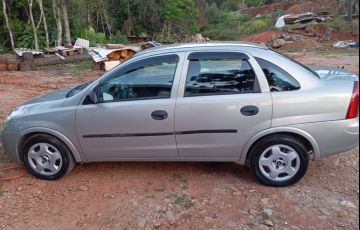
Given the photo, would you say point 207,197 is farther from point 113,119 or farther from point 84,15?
point 84,15

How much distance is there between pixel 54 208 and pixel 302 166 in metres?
2.61

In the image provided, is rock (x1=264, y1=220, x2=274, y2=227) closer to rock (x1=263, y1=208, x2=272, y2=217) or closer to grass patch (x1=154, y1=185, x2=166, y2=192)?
rock (x1=263, y1=208, x2=272, y2=217)

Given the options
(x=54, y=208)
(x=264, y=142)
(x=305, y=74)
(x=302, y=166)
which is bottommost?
(x=54, y=208)

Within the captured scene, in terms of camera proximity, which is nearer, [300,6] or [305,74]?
[305,74]

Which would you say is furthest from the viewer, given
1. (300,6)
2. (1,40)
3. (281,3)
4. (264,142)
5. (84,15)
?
(281,3)

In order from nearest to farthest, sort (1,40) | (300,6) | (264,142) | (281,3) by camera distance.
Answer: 1. (264,142)
2. (1,40)
3. (300,6)
4. (281,3)

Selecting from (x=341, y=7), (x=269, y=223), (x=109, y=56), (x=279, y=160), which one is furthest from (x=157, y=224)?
(x=341, y=7)

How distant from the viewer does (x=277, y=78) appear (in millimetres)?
3717

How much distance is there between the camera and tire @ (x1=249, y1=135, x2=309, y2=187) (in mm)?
3742

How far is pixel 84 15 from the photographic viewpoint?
64.4 feet

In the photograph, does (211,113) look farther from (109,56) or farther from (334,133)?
(109,56)

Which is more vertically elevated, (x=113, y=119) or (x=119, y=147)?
(x=113, y=119)

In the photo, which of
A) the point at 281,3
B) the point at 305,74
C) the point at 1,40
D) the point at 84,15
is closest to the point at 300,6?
the point at 281,3

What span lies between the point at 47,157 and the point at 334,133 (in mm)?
3159
